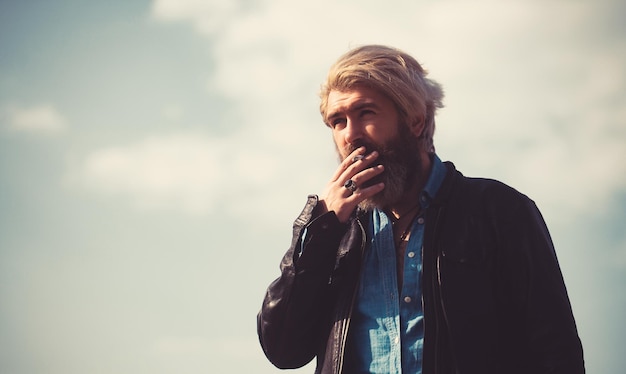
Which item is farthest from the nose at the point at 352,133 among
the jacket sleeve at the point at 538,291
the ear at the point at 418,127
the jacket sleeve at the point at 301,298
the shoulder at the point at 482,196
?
the jacket sleeve at the point at 538,291

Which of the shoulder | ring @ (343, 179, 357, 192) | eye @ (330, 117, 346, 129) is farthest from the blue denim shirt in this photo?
eye @ (330, 117, 346, 129)

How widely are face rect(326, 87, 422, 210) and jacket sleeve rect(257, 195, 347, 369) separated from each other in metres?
0.48

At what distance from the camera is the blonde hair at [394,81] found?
469cm

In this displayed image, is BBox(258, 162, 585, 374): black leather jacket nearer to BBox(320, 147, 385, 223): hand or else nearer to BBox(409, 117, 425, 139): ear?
BBox(320, 147, 385, 223): hand

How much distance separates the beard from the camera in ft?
15.0

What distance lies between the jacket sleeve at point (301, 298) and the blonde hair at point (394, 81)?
103 centimetres

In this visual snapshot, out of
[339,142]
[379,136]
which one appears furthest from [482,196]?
[339,142]

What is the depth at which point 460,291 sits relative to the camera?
377 centimetres

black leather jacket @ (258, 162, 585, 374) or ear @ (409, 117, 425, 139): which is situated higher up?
ear @ (409, 117, 425, 139)

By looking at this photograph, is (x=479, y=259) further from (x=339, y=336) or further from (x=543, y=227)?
(x=339, y=336)

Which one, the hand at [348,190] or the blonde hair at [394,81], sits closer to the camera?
the hand at [348,190]

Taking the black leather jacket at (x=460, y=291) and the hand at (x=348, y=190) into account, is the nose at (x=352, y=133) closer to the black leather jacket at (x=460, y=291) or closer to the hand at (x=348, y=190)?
the hand at (x=348, y=190)

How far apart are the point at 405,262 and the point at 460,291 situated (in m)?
0.45

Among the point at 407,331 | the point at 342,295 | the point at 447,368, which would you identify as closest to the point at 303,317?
the point at 342,295
